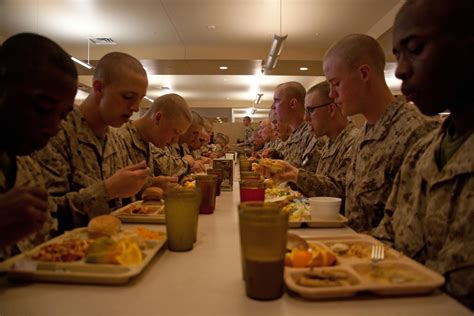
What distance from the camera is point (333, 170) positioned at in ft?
8.89

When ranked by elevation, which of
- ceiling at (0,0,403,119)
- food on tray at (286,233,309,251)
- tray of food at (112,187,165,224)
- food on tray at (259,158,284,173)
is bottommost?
tray of food at (112,187,165,224)

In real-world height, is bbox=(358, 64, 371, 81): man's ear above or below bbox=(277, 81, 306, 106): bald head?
below

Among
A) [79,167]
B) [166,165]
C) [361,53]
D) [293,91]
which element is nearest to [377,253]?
[361,53]

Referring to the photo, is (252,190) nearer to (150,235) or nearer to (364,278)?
(150,235)

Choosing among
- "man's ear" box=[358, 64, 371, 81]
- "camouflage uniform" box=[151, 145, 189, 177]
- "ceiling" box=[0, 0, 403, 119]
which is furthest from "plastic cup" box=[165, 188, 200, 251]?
"ceiling" box=[0, 0, 403, 119]

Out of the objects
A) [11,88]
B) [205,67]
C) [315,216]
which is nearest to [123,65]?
[11,88]

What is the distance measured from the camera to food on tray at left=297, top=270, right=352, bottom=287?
2.85ft

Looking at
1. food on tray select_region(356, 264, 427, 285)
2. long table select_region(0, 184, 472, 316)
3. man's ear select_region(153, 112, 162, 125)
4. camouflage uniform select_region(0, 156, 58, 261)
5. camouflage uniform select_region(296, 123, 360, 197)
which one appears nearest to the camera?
long table select_region(0, 184, 472, 316)

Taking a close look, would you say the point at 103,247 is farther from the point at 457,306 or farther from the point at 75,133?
the point at 75,133

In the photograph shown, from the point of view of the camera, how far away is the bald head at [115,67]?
2180 millimetres

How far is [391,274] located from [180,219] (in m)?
0.63

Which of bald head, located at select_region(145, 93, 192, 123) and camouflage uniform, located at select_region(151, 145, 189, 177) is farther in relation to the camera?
camouflage uniform, located at select_region(151, 145, 189, 177)

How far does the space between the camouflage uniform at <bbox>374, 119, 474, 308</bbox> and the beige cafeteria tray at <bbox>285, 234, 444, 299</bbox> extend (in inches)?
5.6

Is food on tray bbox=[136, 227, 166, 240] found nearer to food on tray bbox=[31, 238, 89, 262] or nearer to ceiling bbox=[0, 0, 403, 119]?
food on tray bbox=[31, 238, 89, 262]
